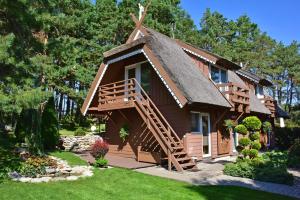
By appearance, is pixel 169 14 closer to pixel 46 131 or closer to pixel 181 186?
pixel 46 131

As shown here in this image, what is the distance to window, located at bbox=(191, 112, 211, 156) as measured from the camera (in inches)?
681

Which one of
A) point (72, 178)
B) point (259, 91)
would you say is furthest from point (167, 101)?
point (259, 91)

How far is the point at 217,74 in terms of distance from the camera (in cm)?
2039

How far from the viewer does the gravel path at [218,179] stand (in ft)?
37.1

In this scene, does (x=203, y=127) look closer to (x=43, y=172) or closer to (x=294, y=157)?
(x=294, y=157)

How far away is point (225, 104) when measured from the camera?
17.6 m

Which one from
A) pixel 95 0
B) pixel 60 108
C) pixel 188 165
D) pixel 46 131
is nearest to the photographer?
pixel 188 165

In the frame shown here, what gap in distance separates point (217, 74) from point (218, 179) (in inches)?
363

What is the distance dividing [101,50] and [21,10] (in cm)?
2127

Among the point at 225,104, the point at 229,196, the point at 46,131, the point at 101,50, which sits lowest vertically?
the point at 229,196

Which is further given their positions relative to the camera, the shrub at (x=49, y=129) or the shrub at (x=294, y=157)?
the shrub at (x=49, y=129)

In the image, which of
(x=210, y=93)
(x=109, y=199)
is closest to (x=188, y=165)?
(x=210, y=93)

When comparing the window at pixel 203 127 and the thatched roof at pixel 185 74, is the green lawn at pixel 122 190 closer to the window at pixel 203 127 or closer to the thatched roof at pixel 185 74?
the thatched roof at pixel 185 74

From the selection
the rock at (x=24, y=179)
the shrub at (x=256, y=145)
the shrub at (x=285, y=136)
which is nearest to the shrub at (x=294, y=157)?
the shrub at (x=256, y=145)
